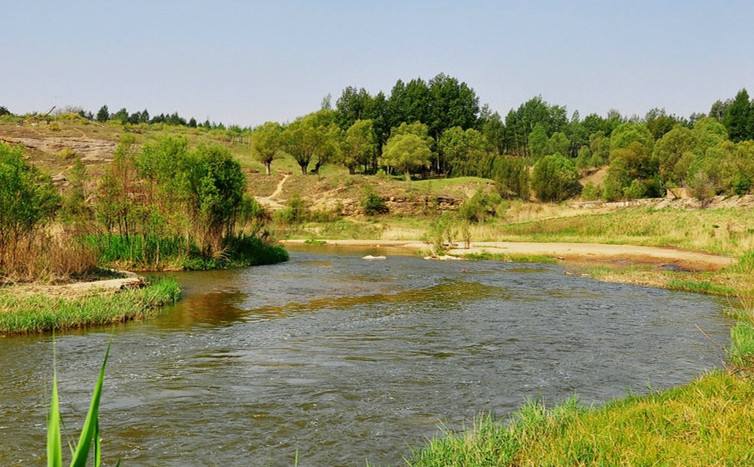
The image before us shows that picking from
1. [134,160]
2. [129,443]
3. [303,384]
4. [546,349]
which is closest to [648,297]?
[546,349]

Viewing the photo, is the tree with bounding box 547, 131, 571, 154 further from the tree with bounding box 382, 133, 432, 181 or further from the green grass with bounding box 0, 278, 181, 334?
the green grass with bounding box 0, 278, 181, 334

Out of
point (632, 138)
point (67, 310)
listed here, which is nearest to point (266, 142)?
point (632, 138)

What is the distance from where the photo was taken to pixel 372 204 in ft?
234

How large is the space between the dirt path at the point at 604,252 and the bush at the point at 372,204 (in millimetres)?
21380

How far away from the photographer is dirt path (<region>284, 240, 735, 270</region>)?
1307 inches

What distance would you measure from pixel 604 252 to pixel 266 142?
57.7m

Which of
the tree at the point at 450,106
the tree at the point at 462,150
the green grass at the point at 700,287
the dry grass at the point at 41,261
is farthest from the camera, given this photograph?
the tree at the point at 450,106

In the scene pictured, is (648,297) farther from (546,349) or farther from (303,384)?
(303,384)

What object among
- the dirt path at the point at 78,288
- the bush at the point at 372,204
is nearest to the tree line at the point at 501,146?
the bush at the point at 372,204

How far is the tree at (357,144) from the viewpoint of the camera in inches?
3841

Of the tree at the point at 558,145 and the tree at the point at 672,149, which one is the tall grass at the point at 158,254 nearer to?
the tree at the point at 672,149

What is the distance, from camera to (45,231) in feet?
65.7

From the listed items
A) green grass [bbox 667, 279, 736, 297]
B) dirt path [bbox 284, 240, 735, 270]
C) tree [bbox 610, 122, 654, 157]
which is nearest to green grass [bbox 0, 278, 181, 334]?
green grass [bbox 667, 279, 736, 297]

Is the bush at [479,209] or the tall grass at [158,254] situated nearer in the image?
the tall grass at [158,254]
